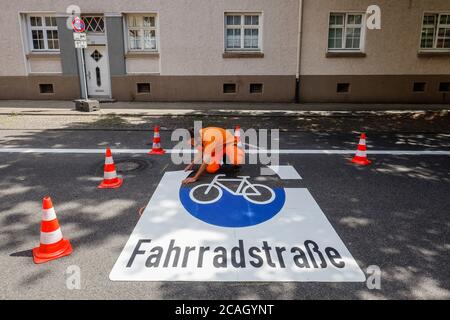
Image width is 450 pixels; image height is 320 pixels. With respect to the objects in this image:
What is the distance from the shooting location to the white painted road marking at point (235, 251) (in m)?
3.48

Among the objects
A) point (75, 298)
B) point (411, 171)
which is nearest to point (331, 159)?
point (411, 171)

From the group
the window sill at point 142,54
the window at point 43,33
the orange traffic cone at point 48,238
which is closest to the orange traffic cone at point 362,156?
the orange traffic cone at point 48,238

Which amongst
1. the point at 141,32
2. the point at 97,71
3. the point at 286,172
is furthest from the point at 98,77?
the point at 286,172

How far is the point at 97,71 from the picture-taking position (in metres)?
16.8

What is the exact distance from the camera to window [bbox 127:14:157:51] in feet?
52.9

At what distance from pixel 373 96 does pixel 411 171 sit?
35.5 feet

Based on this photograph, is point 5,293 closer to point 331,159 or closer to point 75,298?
point 75,298

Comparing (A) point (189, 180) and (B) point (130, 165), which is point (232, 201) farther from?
(B) point (130, 165)

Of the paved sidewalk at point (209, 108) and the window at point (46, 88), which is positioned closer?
the paved sidewalk at point (209, 108)

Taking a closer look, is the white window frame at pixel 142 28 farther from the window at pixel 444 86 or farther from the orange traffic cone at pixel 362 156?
the window at pixel 444 86

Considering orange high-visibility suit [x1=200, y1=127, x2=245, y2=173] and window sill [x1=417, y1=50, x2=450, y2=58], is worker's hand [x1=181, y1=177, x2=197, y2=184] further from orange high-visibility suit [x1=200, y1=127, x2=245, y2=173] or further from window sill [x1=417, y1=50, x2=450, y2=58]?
window sill [x1=417, y1=50, x2=450, y2=58]

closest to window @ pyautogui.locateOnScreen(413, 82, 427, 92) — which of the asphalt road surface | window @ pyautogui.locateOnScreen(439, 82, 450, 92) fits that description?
window @ pyautogui.locateOnScreen(439, 82, 450, 92)

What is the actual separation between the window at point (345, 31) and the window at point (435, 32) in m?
2.92

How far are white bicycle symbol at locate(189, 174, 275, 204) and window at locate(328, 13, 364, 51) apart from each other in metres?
12.6
